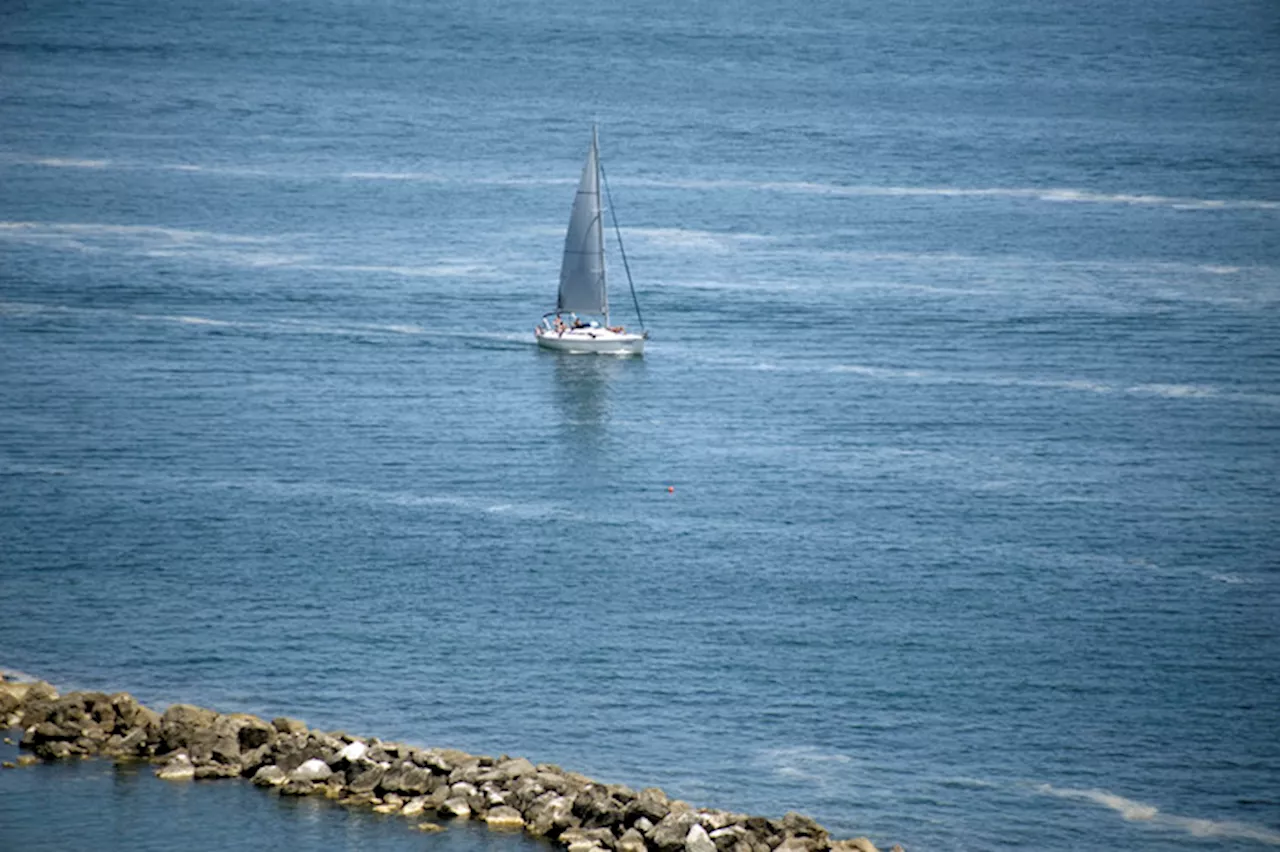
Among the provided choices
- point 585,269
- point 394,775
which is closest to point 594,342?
point 585,269

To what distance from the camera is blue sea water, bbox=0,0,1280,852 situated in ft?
238

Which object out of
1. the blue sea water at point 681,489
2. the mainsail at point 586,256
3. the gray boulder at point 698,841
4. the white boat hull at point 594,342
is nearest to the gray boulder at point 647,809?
the gray boulder at point 698,841

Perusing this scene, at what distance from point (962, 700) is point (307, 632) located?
25571 mm

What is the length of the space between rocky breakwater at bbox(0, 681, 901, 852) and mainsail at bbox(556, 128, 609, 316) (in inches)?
2521

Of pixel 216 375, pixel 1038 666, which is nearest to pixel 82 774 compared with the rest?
pixel 1038 666

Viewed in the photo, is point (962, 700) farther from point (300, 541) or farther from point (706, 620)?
point (300, 541)

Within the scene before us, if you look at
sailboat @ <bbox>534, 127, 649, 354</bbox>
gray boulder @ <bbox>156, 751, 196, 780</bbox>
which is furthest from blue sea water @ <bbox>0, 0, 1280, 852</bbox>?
sailboat @ <bbox>534, 127, 649, 354</bbox>

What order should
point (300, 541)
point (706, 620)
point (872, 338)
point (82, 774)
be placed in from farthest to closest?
point (872, 338), point (300, 541), point (706, 620), point (82, 774)

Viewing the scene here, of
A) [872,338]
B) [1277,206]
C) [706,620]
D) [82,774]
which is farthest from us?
[1277,206]

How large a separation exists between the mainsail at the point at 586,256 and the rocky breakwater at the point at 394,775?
64025mm

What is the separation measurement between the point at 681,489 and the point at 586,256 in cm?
3041

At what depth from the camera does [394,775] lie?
64.1 meters

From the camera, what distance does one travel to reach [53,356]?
12394 cm

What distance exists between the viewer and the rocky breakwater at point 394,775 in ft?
198
